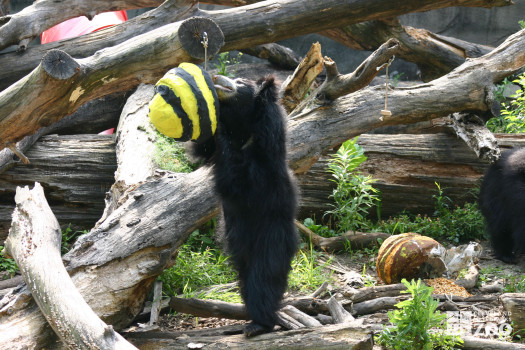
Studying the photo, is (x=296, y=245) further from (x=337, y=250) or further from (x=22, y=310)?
(x=337, y=250)

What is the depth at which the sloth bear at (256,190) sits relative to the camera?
331 centimetres

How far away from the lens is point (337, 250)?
535 centimetres

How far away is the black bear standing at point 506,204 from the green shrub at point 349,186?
3.28 feet

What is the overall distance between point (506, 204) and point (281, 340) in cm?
293

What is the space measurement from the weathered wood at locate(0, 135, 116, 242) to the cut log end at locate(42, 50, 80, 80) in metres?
1.77

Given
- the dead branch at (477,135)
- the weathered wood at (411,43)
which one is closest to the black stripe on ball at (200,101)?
the dead branch at (477,135)

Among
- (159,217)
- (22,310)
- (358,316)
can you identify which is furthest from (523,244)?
(22,310)

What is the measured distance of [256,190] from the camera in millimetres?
3396

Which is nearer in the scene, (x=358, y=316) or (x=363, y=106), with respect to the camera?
(x=358, y=316)

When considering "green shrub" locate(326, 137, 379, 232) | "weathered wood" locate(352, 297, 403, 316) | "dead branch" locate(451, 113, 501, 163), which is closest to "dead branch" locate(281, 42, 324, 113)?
"green shrub" locate(326, 137, 379, 232)

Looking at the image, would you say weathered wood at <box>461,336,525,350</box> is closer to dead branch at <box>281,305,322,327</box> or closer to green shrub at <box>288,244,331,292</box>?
dead branch at <box>281,305,322,327</box>

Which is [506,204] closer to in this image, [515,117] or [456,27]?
[515,117]

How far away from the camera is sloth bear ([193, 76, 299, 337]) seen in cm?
331

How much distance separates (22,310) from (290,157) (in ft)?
7.06
